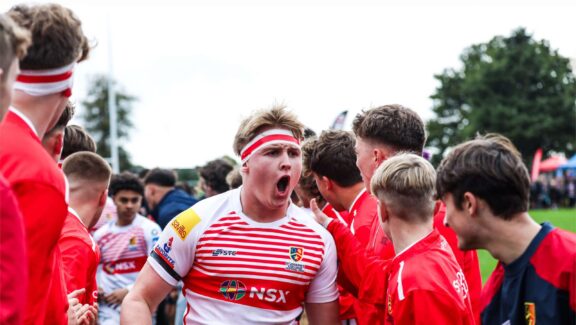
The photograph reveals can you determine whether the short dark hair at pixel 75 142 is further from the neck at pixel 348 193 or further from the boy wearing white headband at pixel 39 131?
the boy wearing white headband at pixel 39 131

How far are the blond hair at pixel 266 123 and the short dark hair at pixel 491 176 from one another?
1.19m

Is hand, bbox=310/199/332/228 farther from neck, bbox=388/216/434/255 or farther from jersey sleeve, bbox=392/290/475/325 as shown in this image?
jersey sleeve, bbox=392/290/475/325

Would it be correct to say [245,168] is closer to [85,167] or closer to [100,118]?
[85,167]

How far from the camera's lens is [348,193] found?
4918mm

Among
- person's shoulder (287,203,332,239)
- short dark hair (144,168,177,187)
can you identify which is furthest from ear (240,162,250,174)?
short dark hair (144,168,177,187)

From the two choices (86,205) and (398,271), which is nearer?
(398,271)

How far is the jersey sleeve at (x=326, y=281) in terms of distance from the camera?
419cm

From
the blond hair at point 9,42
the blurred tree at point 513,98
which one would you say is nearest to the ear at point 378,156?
the blond hair at point 9,42

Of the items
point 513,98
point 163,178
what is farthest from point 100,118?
point 163,178

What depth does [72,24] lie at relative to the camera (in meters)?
2.81

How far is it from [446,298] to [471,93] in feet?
215

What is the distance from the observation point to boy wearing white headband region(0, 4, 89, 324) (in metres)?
2.52

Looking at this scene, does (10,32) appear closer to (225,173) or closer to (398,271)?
(398,271)

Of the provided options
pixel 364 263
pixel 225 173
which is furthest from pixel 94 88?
pixel 364 263
